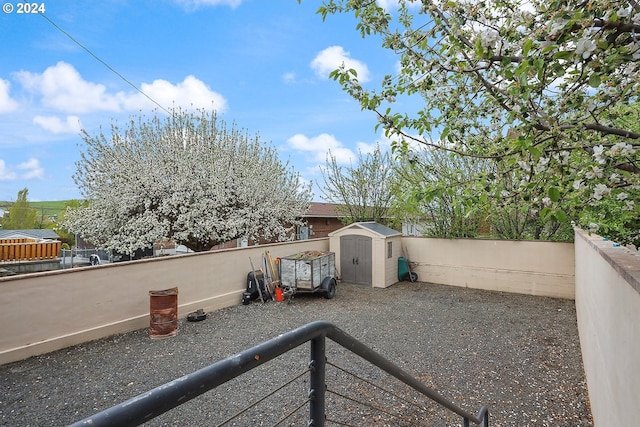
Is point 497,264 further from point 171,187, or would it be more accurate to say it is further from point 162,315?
point 171,187

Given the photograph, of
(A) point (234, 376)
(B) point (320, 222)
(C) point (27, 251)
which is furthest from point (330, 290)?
(C) point (27, 251)

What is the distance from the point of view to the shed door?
423 inches

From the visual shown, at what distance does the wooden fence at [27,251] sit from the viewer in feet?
37.4

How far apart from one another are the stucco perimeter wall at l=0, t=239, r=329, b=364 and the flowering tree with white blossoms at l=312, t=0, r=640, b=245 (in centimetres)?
582

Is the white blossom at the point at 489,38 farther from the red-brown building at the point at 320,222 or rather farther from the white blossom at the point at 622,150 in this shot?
the red-brown building at the point at 320,222

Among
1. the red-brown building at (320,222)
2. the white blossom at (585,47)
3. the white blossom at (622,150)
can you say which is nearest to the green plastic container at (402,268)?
the red-brown building at (320,222)

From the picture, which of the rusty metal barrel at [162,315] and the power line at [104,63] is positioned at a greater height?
the power line at [104,63]

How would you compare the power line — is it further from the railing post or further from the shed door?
the railing post

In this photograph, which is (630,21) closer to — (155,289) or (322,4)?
(322,4)

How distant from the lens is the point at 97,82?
407 inches

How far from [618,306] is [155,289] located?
287 inches

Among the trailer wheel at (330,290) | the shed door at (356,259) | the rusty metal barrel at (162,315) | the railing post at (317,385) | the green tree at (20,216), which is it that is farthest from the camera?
the green tree at (20,216)

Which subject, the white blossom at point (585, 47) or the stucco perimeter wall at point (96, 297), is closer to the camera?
the white blossom at point (585, 47)

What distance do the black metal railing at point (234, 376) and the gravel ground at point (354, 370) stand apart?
1.07 meters
